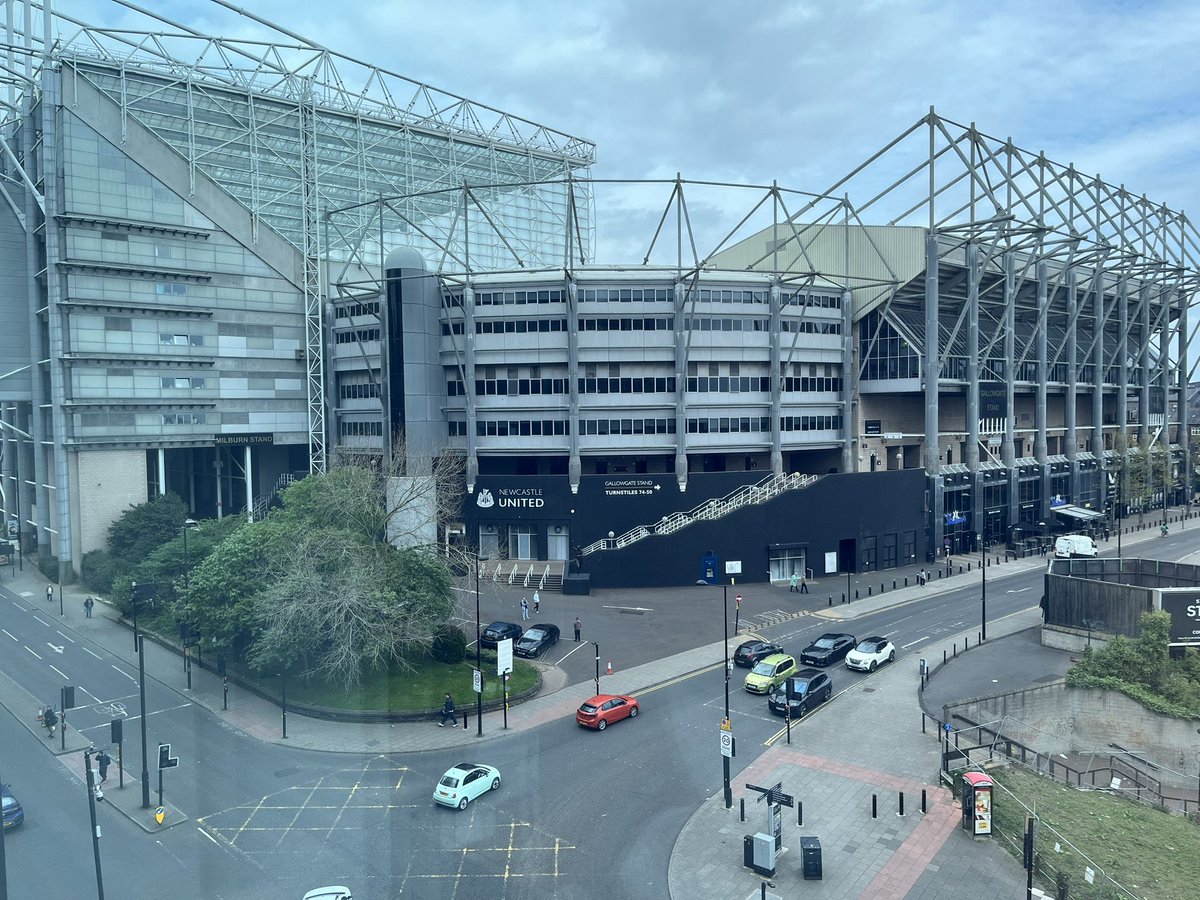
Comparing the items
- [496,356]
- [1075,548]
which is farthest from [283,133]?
[1075,548]

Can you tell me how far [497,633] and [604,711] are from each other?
37.5 ft

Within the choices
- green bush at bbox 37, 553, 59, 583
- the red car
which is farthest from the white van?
green bush at bbox 37, 553, 59, 583

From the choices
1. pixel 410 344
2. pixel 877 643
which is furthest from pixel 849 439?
pixel 410 344

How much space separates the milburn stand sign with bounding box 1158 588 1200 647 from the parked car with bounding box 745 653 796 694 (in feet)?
46.7

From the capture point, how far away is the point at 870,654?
34.2 metres

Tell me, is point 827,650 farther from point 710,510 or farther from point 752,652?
point 710,510

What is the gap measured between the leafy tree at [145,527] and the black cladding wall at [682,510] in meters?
18.8

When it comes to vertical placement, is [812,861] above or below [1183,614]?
below

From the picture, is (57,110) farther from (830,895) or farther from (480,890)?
(830,895)

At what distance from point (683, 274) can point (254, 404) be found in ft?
112

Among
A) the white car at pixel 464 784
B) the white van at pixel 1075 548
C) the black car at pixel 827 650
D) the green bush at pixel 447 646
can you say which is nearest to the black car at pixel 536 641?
the green bush at pixel 447 646

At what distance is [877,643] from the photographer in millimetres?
35156

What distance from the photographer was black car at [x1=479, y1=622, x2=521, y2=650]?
36.8m

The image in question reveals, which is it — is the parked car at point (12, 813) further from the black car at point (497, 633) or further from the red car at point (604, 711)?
the black car at point (497, 633)
